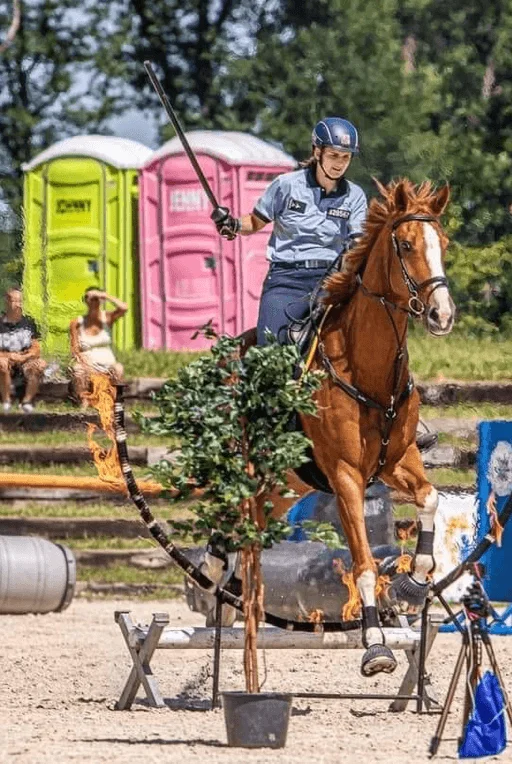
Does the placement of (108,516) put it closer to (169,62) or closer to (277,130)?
(277,130)

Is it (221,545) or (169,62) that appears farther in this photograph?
(169,62)

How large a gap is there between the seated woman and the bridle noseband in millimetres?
2450

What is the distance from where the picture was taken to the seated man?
11.6 meters

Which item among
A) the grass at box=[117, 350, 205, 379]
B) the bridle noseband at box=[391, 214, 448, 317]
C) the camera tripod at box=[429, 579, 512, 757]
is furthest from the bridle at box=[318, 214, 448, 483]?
the grass at box=[117, 350, 205, 379]

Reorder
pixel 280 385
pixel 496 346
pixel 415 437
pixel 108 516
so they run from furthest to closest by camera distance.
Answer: pixel 496 346 < pixel 108 516 < pixel 415 437 < pixel 280 385

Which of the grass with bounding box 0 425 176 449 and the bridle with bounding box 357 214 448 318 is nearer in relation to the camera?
the bridle with bounding box 357 214 448 318

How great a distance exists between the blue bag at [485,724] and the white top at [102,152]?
14.3m

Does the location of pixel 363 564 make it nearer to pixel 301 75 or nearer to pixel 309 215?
pixel 309 215

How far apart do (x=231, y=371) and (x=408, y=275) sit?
3.52 ft

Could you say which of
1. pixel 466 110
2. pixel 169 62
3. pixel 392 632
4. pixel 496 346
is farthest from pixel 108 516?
pixel 169 62

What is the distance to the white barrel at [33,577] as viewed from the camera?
1282 cm

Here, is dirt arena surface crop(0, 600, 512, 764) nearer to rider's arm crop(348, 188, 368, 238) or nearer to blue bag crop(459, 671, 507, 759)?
blue bag crop(459, 671, 507, 759)

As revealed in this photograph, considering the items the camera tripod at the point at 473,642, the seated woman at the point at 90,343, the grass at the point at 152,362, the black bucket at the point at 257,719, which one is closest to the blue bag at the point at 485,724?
the camera tripod at the point at 473,642

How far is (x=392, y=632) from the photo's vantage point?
8.29 m
